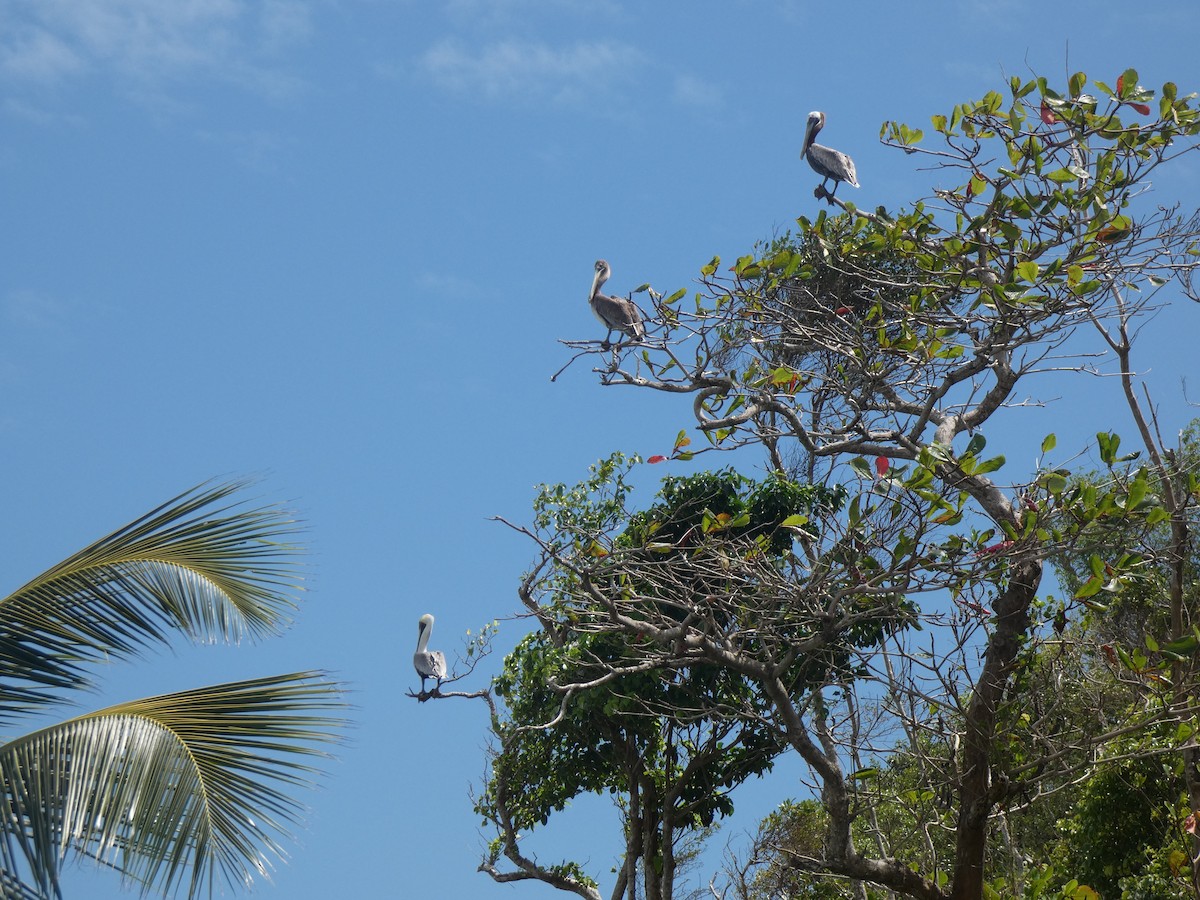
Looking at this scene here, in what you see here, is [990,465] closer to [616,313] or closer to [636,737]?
[616,313]

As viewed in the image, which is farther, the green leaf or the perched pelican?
the perched pelican

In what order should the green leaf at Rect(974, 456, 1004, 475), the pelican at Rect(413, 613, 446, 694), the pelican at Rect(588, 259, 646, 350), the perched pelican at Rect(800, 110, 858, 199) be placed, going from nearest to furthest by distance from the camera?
the green leaf at Rect(974, 456, 1004, 475)
the pelican at Rect(588, 259, 646, 350)
the perched pelican at Rect(800, 110, 858, 199)
the pelican at Rect(413, 613, 446, 694)

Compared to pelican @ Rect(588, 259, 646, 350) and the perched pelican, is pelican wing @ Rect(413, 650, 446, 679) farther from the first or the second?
the perched pelican

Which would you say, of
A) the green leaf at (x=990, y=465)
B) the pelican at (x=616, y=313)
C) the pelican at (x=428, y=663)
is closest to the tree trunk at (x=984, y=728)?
the green leaf at (x=990, y=465)

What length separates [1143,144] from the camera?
687 centimetres

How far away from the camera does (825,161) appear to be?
970 cm

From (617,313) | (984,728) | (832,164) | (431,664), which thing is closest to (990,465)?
(984,728)

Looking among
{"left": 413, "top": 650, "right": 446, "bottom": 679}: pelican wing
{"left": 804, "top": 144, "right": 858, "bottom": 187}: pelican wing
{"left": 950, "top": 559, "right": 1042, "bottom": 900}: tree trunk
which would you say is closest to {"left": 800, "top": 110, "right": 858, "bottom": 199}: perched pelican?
{"left": 804, "top": 144, "right": 858, "bottom": 187}: pelican wing

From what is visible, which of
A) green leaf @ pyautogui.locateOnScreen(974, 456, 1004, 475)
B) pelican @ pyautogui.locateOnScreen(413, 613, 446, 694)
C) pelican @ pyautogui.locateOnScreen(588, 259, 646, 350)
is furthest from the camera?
pelican @ pyautogui.locateOnScreen(413, 613, 446, 694)

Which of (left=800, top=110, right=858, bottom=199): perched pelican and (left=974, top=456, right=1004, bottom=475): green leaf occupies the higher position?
(left=800, top=110, right=858, bottom=199): perched pelican

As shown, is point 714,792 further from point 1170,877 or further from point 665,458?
point 665,458

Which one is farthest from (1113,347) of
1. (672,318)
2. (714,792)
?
(714,792)

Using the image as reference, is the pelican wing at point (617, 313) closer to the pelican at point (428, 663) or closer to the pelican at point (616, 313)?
the pelican at point (616, 313)

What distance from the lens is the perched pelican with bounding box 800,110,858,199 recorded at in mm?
9586
